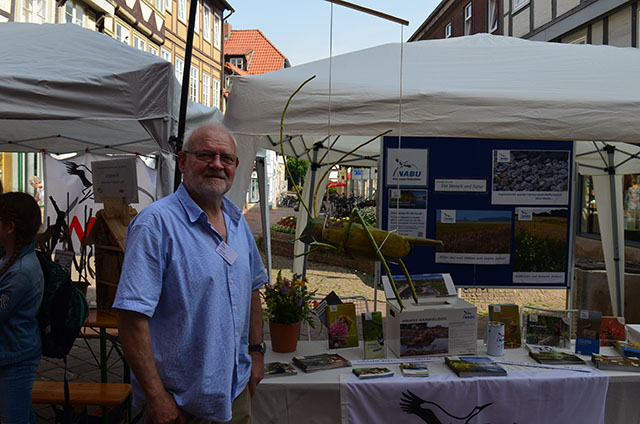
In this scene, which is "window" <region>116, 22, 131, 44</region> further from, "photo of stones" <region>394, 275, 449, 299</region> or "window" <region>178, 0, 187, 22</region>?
"photo of stones" <region>394, 275, 449, 299</region>

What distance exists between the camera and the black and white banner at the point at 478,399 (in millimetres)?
2373

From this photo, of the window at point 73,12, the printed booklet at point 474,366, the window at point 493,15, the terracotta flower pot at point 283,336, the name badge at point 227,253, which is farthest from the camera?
the window at point 493,15

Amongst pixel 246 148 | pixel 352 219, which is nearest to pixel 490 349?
pixel 352 219

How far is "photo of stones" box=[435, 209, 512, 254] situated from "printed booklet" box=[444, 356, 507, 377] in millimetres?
1263

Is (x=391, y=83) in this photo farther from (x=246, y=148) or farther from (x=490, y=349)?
(x=490, y=349)

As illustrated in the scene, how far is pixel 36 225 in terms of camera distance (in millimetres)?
2309

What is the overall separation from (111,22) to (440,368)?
1538cm

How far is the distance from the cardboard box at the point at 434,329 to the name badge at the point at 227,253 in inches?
52.1

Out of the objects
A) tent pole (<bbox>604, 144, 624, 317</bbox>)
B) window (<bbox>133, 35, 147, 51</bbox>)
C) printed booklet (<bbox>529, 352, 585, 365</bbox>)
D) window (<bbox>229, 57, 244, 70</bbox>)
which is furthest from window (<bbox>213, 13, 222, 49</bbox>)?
printed booklet (<bbox>529, 352, 585, 365</bbox>)

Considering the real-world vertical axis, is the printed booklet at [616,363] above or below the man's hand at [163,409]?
below

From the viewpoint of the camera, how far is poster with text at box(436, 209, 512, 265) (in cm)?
377

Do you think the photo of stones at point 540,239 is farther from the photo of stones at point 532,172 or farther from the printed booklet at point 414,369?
the printed booklet at point 414,369

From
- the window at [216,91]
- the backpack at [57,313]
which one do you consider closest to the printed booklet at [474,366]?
the backpack at [57,313]

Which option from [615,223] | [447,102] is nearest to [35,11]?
[447,102]
